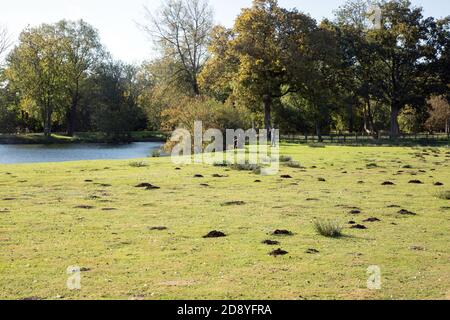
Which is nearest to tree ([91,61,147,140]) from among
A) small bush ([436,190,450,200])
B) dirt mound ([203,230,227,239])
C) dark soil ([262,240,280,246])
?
small bush ([436,190,450,200])

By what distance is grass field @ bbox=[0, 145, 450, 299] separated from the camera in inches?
345

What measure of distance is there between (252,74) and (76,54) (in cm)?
4532

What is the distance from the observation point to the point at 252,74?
2324 inches

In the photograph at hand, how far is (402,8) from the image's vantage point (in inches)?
2862

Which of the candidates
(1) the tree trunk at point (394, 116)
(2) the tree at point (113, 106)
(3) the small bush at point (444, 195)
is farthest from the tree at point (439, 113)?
(3) the small bush at point (444, 195)

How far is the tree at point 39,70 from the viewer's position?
8512cm

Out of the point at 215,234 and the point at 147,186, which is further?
the point at 147,186

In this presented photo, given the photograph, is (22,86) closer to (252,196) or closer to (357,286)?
(252,196)

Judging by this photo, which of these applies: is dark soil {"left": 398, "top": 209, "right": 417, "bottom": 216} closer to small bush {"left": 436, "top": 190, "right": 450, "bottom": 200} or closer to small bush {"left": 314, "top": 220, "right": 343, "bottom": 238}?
small bush {"left": 436, "top": 190, "right": 450, "bottom": 200}

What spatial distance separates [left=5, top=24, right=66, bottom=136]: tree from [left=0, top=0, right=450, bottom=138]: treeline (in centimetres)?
18

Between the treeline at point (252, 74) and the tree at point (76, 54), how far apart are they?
0.63 feet

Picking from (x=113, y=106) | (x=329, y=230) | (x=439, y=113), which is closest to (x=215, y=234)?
(x=329, y=230)

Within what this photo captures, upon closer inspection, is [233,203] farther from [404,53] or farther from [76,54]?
[76,54]

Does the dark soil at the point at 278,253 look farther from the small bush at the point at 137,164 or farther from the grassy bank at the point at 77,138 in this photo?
the grassy bank at the point at 77,138
